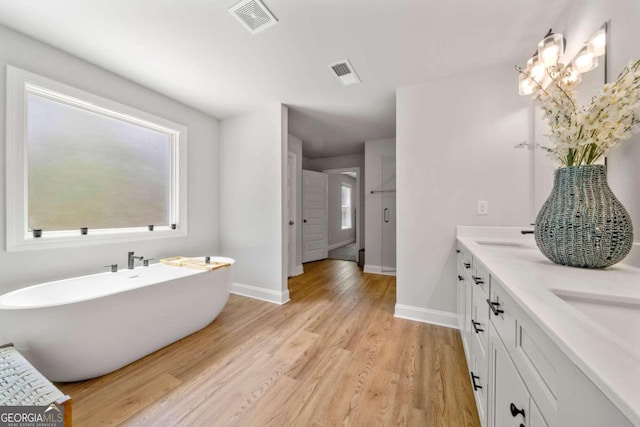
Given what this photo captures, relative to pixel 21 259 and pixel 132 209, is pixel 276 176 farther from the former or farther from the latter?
pixel 21 259

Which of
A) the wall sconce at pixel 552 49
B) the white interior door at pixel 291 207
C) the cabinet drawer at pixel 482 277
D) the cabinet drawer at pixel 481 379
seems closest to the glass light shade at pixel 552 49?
the wall sconce at pixel 552 49

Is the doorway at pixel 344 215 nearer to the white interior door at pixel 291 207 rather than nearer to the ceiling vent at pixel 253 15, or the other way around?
the white interior door at pixel 291 207

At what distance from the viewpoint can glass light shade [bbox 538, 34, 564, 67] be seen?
129 centimetres

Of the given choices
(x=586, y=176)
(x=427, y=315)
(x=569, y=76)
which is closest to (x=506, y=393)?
(x=586, y=176)

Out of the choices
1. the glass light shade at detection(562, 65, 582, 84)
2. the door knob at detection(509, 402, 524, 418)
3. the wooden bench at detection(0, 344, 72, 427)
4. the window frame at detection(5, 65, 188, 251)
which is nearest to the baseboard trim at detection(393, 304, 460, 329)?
the door knob at detection(509, 402, 524, 418)

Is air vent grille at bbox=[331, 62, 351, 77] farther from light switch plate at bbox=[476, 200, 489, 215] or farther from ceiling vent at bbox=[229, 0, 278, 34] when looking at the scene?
light switch plate at bbox=[476, 200, 489, 215]

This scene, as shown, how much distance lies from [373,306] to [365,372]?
1.12 meters

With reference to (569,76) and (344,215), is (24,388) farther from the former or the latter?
(344,215)

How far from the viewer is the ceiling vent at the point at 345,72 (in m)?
2.01

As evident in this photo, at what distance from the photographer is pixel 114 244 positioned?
2.20m

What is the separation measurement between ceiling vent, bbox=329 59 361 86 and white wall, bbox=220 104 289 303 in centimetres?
89

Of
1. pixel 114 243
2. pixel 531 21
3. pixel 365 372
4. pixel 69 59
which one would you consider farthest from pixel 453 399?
pixel 69 59

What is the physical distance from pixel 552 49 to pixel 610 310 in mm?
1462

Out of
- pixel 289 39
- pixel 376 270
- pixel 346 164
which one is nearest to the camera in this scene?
pixel 289 39
